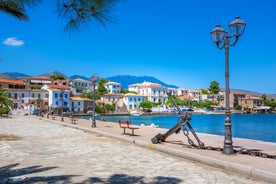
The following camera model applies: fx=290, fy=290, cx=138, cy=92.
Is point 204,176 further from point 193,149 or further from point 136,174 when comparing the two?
point 193,149

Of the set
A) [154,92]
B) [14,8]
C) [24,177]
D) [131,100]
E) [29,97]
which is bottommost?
[24,177]

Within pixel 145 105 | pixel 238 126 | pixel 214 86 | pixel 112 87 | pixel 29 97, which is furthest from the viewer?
pixel 112 87

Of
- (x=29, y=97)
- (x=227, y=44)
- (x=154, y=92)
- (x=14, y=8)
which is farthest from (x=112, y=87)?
(x=14, y=8)

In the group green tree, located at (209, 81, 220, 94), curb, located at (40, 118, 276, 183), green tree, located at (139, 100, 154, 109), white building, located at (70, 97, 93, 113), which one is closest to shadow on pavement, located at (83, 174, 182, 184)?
curb, located at (40, 118, 276, 183)

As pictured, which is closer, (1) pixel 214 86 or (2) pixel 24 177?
(2) pixel 24 177

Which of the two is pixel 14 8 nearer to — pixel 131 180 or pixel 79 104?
pixel 131 180

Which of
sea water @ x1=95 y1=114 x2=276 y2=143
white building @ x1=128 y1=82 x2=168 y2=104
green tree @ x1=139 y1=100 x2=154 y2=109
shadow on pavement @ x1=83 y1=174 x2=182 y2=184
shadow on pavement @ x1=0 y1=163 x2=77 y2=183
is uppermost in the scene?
white building @ x1=128 y1=82 x2=168 y2=104

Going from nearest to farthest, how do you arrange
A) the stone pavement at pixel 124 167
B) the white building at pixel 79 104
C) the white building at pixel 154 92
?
1. the stone pavement at pixel 124 167
2. the white building at pixel 79 104
3. the white building at pixel 154 92

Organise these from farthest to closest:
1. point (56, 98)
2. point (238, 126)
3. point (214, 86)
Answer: point (214, 86) → point (56, 98) → point (238, 126)

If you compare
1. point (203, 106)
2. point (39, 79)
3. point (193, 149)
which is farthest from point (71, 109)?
point (193, 149)

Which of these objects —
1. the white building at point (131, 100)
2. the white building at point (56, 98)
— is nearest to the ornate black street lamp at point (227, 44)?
the white building at point (56, 98)

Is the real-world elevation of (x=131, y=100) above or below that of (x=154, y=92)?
below

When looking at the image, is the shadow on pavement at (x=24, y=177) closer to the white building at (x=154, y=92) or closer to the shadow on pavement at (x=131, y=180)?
the shadow on pavement at (x=131, y=180)

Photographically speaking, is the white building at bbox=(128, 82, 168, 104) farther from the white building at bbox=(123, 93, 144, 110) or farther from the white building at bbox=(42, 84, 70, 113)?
the white building at bbox=(42, 84, 70, 113)
